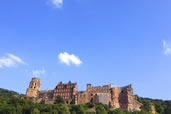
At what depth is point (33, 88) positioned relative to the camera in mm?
100250

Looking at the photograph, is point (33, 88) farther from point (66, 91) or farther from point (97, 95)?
point (97, 95)

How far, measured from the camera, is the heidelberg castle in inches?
3305

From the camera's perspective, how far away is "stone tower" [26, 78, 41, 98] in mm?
98000

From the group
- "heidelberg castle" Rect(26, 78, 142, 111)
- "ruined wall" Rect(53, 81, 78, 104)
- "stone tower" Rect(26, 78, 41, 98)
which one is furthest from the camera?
"stone tower" Rect(26, 78, 41, 98)

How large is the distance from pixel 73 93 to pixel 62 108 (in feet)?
69.2

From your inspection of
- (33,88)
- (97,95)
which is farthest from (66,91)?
(33,88)

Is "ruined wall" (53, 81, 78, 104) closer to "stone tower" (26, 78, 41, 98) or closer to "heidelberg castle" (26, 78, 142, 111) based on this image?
"heidelberg castle" (26, 78, 142, 111)

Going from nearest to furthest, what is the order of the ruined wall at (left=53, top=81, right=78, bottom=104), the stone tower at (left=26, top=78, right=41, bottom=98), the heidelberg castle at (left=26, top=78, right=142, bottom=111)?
1. the heidelberg castle at (left=26, top=78, right=142, bottom=111)
2. the ruined wall at (left=53, top=81, right=78, bottom=104)
3. the stone tower at (left=26, top=78, right=41, bottom=98)

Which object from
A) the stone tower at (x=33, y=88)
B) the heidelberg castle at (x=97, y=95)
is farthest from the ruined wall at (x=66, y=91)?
the stone tower at (x=33, y=88)

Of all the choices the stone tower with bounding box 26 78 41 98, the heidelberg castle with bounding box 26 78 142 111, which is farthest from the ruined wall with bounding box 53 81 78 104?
the stone tower with bounding box 26 78 41 98

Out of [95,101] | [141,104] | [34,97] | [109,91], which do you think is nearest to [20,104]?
[34,97]

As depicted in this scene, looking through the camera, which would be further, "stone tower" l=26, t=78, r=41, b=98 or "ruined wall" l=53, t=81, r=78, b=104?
"stone tower" l=26, t=78, r=41, b=98

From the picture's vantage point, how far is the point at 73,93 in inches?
3570

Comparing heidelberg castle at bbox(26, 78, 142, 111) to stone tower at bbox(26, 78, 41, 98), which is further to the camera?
stone tower at bbox(26, 78, 41, 98)
